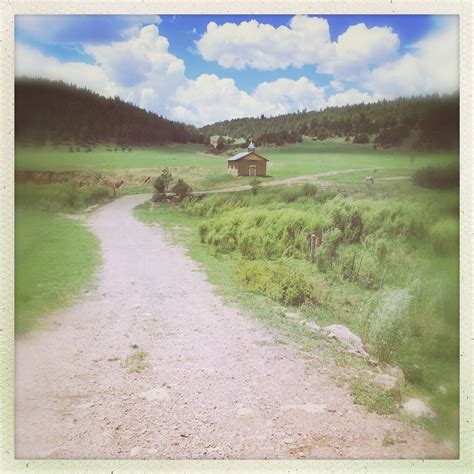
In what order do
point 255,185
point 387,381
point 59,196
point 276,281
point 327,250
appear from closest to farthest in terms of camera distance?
point 387,381, point 59,196, point 276,281, point 327,250, point 255,185

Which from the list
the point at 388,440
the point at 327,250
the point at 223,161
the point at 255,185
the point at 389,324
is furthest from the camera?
the point at 223,161

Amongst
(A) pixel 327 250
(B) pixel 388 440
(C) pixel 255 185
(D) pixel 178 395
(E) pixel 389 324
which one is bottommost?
(B) pixel 388 440

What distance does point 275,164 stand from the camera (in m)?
4.94

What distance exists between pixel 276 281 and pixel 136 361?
5.32 feet

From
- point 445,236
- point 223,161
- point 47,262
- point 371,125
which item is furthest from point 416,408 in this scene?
point 47,262

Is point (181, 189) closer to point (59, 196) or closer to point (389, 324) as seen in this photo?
point (59, 196)

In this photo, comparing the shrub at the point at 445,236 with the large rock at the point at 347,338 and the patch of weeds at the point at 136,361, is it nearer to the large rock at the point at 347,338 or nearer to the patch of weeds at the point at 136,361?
the large rock at the point at 347,338

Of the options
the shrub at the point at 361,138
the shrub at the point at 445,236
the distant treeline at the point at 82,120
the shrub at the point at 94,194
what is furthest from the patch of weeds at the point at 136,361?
the shrub at the point at 361,138

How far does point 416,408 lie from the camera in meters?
3.90

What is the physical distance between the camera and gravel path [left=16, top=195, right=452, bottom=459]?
383 centimetres

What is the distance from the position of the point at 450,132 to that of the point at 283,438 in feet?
10.9

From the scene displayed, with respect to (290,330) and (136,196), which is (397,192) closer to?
(290,330)

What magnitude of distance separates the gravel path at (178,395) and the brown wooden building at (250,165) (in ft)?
5.27

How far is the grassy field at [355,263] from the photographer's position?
4.27 m
